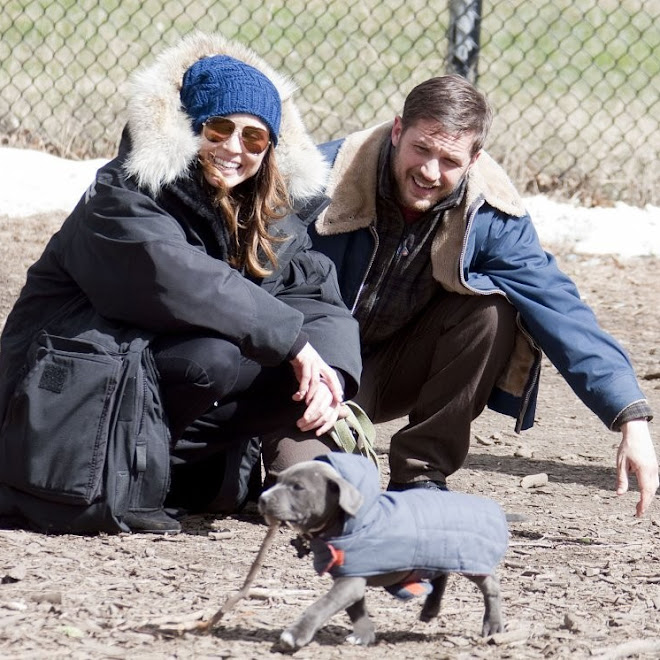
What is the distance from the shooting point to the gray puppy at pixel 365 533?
2359mm

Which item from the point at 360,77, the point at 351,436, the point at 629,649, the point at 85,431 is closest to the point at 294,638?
the point at 629,649

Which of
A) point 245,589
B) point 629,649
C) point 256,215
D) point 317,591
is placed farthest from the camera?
point 256,215

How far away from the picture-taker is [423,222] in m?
3.78

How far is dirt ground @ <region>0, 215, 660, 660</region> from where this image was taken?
8.23ft

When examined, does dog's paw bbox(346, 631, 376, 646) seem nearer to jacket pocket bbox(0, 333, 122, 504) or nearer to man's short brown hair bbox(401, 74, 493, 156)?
jacket pocket bbox(0, 333, 122, 504)

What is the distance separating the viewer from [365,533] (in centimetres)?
239

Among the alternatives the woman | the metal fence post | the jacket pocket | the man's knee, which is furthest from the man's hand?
the metal fence post

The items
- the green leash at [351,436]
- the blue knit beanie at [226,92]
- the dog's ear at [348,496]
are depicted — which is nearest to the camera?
the dog's ear at [348,496]

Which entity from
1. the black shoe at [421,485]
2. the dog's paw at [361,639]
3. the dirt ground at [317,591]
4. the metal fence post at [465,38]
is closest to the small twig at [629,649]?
the dirt ground at [317,591]

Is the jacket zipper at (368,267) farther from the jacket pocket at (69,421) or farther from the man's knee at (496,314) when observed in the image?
the jacket pocket at (69,421)

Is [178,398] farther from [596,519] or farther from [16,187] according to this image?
[16,187]

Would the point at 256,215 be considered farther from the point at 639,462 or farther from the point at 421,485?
the point at 639,462

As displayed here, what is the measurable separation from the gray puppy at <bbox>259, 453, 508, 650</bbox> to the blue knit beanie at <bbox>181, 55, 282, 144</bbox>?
46.4 inches

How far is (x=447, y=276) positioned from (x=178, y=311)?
0.98 m
